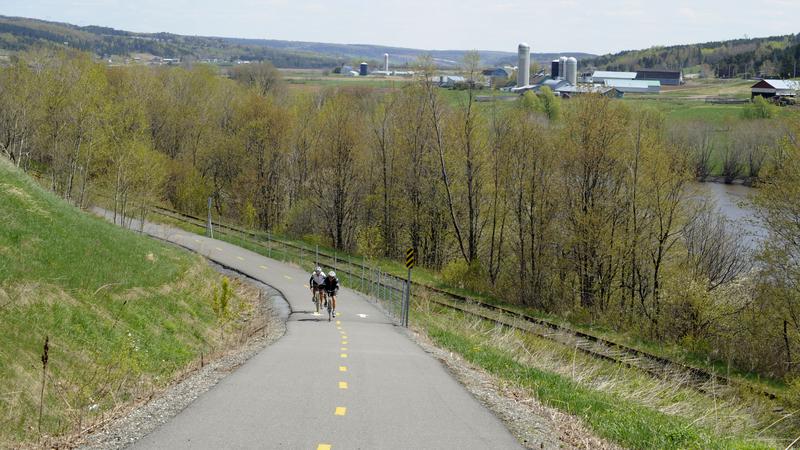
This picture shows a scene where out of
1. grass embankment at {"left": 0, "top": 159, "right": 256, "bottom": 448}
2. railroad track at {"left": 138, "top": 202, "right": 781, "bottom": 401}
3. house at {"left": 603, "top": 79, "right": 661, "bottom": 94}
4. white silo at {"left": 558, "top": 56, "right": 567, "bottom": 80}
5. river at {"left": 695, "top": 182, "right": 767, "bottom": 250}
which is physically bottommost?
railroad track at {"left": 138, "top": 202, "right": 781, "bottom": 401}

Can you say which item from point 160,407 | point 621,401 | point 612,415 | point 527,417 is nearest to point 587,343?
point 621,401

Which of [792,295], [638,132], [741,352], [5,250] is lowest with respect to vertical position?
[741,352]

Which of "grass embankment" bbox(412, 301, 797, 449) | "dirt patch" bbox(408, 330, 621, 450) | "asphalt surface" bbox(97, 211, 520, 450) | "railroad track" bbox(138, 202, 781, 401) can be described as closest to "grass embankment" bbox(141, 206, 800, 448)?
"grass embankment" bbox(412, 301, 797, 449)

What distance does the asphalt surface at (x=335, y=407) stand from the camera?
1010cm

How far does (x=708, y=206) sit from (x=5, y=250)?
119 ft

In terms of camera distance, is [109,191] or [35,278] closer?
[35,278]

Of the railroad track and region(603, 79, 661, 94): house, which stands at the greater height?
region(603, 79, 661, 94): house

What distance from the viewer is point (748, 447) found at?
37.7 feet

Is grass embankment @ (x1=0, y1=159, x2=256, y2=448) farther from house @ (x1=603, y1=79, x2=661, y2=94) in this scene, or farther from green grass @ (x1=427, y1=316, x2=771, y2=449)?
house @ (x1=603, y1=79, x2=661, y2=94)

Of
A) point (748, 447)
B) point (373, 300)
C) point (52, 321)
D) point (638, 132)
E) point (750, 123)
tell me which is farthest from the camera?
point (750, 123)

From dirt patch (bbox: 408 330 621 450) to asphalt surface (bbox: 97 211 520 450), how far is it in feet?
0.73

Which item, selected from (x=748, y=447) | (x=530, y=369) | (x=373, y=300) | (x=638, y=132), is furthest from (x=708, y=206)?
(x=748, y=447)

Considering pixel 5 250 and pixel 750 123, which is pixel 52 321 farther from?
pixel 750 123

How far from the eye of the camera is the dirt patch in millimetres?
10750
